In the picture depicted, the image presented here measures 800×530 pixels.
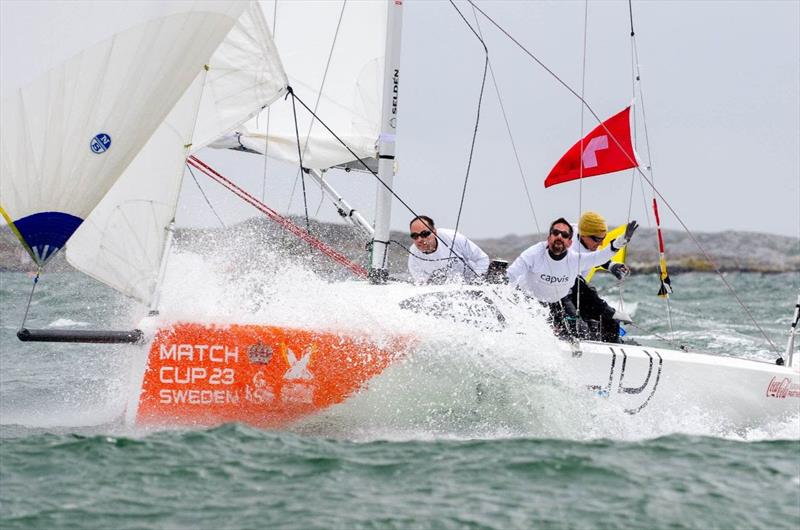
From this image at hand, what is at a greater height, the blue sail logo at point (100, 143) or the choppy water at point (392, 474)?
the blue sail logo at point (100, 143)

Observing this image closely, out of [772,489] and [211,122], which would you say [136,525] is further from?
[211,122]

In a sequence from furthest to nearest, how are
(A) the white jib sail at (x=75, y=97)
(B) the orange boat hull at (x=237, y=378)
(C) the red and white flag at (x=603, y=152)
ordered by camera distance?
(C) the red and white flag at (x=603, y=152) < (B) the orange boat hull at (x=237, y=378) < (A) the white jib sail at (x=75, y=97)

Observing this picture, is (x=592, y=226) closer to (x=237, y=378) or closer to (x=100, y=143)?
(x=237, y=378)

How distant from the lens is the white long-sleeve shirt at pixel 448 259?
723cm

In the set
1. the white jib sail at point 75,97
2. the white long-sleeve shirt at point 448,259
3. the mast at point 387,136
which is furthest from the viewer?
the mast at point 387,136

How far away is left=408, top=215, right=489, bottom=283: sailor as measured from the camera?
717cm

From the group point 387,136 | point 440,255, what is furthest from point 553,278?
point 387,136

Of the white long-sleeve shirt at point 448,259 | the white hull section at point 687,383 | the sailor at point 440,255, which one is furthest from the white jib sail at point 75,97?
the white hull section at point 687,383

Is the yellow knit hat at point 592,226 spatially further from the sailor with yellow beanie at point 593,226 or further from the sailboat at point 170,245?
the sailboat at point 170,245

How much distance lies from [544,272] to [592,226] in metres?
0.46

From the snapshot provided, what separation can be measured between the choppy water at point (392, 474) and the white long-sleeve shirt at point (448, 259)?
4.14 ft

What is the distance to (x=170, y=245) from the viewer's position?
5895 millimetres

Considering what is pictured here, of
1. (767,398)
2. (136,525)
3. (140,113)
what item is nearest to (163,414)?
(140,113)

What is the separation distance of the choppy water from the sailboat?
28cm
